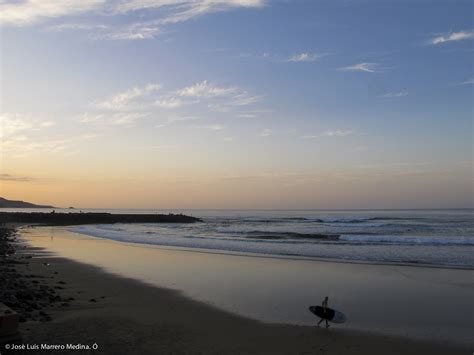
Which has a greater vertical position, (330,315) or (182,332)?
(330,315)

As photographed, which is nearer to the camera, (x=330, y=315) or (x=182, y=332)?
(x=182, y=332)

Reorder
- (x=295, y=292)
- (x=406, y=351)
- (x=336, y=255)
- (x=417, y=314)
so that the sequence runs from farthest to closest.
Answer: (x=336, y=255) < (x=295, y=292) < (x=417, y=314) < (x=406, y=351)

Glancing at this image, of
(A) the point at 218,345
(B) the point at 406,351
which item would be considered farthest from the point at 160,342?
(B) the point at 406,351

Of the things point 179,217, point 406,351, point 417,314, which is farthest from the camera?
point 179,217

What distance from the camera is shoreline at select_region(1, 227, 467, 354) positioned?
24.8 ft

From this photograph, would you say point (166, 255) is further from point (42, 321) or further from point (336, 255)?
point (42, 321)

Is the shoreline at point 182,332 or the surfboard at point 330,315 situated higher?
the surfboard at point 330,315

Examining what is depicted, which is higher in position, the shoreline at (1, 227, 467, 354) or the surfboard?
the surfboard

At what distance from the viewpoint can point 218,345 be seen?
25.5 ft

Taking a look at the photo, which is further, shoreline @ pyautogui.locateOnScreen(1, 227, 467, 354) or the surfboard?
the surfboard

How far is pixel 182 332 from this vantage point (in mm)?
8531

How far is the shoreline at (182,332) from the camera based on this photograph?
7.55 meters

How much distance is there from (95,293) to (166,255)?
389 inches

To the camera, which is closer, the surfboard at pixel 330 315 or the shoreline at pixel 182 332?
the shoreline at pixel 182 332
